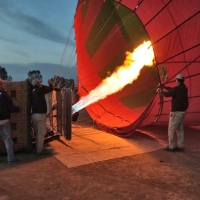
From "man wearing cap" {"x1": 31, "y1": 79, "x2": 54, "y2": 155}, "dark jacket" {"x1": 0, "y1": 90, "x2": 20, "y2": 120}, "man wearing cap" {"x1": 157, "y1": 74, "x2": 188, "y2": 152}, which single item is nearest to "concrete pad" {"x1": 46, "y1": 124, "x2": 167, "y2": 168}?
"man wearing cap" {"x1": 31, "y1": 79, "x2": 54, "y2": 155}

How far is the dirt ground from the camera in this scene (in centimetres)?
300

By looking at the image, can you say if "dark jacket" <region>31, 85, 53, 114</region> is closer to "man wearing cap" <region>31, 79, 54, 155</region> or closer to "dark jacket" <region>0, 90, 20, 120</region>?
"man wearing cap" <region>31, 79, 54, 155</region>

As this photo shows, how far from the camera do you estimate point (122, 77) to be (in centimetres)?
Result: 815

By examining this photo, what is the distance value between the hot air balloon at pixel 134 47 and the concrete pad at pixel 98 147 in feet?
1.45

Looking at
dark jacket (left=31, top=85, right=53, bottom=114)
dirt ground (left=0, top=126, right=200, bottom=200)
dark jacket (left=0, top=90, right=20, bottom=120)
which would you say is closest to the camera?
dirt ground (left=0, top=126, right=200, bottom=200)

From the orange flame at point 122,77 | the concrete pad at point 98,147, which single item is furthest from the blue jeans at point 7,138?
the orange flame at point 122,77

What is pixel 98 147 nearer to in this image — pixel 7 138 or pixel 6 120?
pixel 7 138

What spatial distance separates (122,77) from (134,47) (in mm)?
1072

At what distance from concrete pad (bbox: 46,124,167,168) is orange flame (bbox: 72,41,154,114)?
1.89 m

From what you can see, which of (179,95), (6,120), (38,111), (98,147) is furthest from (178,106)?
(6,120)

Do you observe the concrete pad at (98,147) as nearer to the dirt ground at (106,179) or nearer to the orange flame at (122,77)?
the dirt ground at (106,179)

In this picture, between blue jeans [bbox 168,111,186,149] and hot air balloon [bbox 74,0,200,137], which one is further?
hot air balloon [bbox 74,0,200,137]

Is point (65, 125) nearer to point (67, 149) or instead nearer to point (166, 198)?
point (67, 149)

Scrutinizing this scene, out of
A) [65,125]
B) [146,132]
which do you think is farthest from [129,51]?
[65,125]
